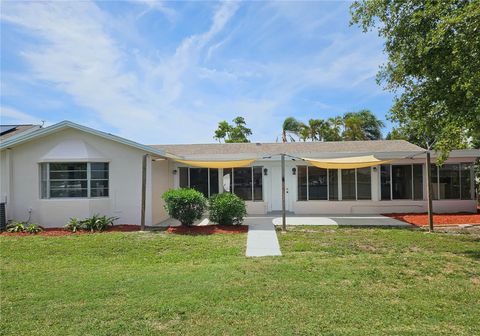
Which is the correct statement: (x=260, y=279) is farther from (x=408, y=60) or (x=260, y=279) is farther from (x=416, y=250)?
(x=408, y=60)

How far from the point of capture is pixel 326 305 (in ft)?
17.7

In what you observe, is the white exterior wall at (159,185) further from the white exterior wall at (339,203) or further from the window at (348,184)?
the window at (348,184)

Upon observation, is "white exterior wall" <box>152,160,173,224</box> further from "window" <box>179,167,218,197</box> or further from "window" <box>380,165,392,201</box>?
"window" <box>380,165,392,201</box>

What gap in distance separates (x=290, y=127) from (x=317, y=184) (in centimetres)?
2144

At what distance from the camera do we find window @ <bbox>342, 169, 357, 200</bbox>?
18.2m

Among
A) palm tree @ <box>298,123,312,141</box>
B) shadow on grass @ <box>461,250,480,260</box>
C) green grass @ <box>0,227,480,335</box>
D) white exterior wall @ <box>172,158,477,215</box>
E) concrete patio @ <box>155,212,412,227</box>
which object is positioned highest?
palm tree @ <box>298,123,312,141</box>

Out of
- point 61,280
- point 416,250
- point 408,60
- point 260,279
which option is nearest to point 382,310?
point 260,279

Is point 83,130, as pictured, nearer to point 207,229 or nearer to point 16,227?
point 16,227

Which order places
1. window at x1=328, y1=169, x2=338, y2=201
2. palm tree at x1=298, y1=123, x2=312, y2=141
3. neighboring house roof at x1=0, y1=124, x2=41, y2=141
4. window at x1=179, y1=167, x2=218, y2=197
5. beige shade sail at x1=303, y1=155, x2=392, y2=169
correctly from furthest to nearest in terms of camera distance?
palm tree at x1=298, y1=123, x2=312, y2=141 → neighboring house roof at x1=0, y1=124, x2=41, y2=141 → window at x1=179, y1=167, x2=218, y2=197 → window at x1=328, y1=169, x2=338, y2=201 → beige shade sail at x1=303, y1=155, x2=392, y2=169

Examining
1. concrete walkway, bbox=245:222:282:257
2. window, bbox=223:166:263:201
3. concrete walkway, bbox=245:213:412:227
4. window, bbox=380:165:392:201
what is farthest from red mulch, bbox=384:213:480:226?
window, bbox=223:166:263:201

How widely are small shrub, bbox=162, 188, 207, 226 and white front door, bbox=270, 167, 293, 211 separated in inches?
241

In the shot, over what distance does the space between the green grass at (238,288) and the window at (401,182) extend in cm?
756

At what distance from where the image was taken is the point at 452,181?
18.0m

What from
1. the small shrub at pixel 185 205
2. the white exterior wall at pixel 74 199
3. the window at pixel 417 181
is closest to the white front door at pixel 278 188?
the small shrub at pixel 185 205
